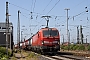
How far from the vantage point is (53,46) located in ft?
99.1

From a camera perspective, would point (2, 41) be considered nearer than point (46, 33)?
No

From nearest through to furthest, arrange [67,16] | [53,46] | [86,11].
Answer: [53,46], [86,11], [67,16]

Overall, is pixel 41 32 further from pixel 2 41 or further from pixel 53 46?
pixel 2 41

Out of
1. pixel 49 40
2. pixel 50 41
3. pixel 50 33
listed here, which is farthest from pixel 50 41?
pixel 50 33

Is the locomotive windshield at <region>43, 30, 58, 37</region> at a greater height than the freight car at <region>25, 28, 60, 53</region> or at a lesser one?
greater

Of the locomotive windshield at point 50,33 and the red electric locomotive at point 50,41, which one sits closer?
the red electric locomotive at point 50,41

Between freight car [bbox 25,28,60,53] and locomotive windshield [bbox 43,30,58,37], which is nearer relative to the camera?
Answer: freight car [bbox 25,28,60,53]

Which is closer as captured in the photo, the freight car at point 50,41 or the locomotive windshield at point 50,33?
the freight car at point 50,41

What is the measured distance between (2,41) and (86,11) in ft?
91.3

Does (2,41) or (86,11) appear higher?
(86,11)

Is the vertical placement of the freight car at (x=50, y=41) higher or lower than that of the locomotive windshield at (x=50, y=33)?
lower

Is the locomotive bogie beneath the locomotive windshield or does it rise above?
beneath

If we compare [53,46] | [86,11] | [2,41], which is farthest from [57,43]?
[2,41]

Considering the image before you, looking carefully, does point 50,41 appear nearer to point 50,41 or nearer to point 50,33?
point 50,41
